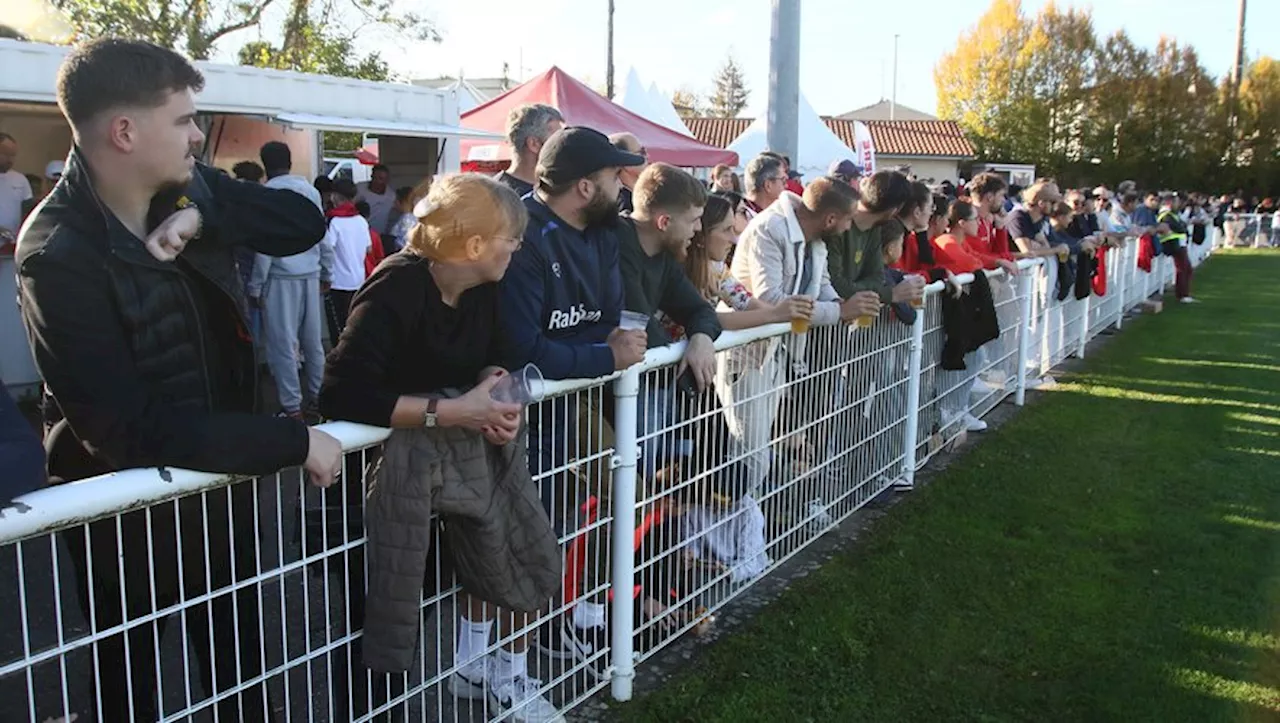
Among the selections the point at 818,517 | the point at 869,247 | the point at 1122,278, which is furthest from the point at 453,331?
the point at 1122,278

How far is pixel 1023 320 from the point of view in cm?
855

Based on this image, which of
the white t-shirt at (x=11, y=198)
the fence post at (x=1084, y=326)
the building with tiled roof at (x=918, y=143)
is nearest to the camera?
the white t-shirt at (x=11, y=198)

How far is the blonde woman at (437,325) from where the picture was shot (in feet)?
8.29

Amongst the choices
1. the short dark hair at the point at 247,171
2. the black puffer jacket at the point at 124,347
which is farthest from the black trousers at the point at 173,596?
the short dark hair at the point at 247,171

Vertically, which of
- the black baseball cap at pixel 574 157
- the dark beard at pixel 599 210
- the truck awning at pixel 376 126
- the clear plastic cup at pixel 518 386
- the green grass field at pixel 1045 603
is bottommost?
the green grass field at pixel 1045 603

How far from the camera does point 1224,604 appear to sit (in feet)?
15.3

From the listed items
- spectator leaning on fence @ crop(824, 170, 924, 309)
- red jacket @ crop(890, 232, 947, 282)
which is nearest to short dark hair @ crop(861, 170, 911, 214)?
spectator leaning on fence @ crop(824, 170, 924, 309)

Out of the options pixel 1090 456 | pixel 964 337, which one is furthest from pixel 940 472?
pixel 1090 456

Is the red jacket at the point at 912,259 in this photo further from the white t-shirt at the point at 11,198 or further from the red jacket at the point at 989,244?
the white t-shirt at the point at 11,198

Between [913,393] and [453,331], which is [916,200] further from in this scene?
[453,331]

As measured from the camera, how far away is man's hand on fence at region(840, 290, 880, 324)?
4867 mm

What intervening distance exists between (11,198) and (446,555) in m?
7.64

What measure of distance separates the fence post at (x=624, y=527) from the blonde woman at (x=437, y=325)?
0.69m

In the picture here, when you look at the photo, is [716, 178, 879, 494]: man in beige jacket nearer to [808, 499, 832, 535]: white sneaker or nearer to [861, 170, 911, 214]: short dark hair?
[861, 170, 911, 214]: short dark hair
